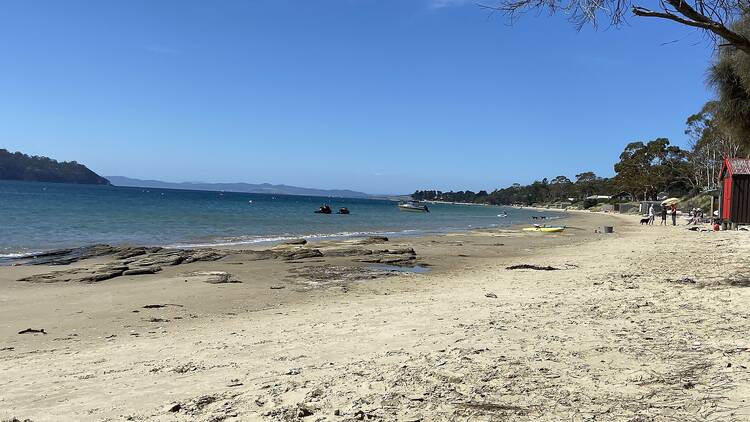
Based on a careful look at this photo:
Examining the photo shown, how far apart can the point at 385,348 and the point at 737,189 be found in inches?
814

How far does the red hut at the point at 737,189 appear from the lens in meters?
20.8

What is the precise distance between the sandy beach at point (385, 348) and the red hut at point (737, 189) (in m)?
9.61

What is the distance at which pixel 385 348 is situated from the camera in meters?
6.25

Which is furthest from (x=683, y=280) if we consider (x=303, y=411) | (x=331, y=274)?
(x=303, y=411)

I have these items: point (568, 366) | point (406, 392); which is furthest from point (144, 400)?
point (568, 366)

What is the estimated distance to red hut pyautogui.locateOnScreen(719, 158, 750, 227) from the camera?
20827mm

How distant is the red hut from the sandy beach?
9.61 m

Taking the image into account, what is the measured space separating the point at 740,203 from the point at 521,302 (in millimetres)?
17982

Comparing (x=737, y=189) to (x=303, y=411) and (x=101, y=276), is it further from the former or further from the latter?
(x=303, y=411)

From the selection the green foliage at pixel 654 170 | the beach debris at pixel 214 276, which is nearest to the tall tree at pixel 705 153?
the green foliage at pixel 654 170

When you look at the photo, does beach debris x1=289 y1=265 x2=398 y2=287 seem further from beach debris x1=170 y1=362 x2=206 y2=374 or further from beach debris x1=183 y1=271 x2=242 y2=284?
beach debris x1=170 y1=362 x2=206 y2=374

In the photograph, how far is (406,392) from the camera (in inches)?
180

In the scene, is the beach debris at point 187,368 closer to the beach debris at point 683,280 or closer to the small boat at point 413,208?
the beach debris at point 683,280

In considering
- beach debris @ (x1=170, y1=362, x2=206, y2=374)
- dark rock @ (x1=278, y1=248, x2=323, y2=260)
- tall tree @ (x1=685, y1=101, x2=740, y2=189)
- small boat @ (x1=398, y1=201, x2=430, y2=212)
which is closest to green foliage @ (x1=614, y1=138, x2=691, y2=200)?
tall tree @ (x1=685, y1=101, x2=740, y2=189)
